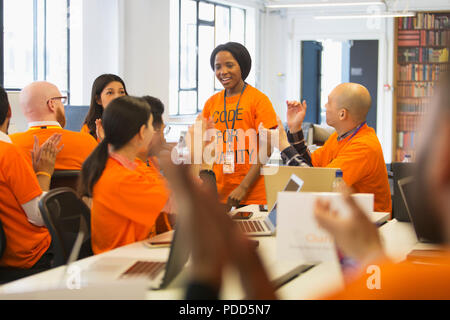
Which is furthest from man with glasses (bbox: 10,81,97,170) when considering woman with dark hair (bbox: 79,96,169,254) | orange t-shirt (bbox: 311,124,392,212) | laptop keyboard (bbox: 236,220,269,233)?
orange t-shirt (bbox: 311,124,392,212)

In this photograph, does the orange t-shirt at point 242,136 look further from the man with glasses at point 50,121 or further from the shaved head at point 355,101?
the man with glasses at point 50,121

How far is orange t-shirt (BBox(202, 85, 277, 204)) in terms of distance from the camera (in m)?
3.20

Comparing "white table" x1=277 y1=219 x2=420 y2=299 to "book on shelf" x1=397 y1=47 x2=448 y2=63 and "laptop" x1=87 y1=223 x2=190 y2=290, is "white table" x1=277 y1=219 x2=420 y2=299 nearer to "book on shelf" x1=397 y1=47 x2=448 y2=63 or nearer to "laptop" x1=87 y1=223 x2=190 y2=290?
"laptop" x1=87 y1=223 x2=190 y2=290

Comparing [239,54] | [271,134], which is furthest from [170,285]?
[239,54]

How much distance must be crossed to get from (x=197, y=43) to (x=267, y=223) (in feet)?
22.9

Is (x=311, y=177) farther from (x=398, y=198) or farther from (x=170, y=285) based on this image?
(x=170, y=285)

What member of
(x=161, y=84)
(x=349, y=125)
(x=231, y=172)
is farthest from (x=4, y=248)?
(x=161, y=84)

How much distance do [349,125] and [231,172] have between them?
2.25 ft

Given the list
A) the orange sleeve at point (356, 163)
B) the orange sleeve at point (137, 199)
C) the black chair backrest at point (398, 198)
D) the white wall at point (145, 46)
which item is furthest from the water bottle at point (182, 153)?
the white wall at point (145, 46)

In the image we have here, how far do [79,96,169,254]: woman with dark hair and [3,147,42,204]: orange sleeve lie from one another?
0.91ft

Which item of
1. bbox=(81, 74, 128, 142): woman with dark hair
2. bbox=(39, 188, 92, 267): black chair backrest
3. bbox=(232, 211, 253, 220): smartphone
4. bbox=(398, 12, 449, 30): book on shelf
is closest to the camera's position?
bbox=(39, 188, 92, 267): black chair backrest

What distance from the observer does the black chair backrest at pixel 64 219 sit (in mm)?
2137

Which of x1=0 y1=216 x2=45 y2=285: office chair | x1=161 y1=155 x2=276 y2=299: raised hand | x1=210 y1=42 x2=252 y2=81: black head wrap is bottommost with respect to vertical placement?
x1=0 y1=216 x2=45 y2=285: office chair

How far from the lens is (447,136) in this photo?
1.44 ft
